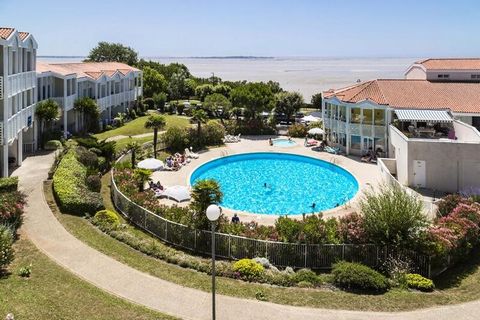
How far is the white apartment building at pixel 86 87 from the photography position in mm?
43250

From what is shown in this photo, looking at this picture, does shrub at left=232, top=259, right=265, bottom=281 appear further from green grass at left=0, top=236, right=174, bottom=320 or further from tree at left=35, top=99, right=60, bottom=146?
tree at left=35, top=99, right=60, bottom=146

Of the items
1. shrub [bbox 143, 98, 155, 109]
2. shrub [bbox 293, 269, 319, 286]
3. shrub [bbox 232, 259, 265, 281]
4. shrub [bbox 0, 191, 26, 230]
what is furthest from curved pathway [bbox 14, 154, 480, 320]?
shrub [bbox 143, 98, 155, 109]

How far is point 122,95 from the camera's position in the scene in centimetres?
6091

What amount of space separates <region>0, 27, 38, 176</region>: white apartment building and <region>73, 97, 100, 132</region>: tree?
775 centimetres

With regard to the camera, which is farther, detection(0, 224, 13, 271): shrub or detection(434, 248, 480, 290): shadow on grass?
detection(434, 248, 480, 290): shadow on grass

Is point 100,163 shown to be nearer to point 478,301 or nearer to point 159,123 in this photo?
point 159,123

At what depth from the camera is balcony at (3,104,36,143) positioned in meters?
30.3

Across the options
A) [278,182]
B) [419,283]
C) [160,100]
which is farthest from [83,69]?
[419,283]

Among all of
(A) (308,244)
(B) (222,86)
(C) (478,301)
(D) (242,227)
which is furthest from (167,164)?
(B) (222,86)

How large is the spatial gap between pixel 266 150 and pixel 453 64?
75.7ft

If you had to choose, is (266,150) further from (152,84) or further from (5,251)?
(152,84)

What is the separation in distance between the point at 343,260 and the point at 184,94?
69.0 m

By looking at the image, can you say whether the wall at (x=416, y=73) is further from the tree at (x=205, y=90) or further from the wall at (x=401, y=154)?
the tree at (x=205, y=90)

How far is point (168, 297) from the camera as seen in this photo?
53.6 ft
